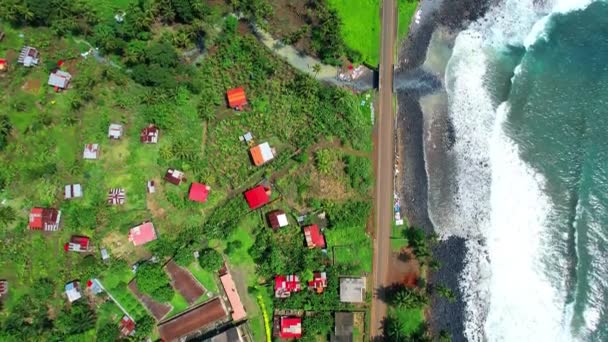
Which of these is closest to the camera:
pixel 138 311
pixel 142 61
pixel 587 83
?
pixel 138 311

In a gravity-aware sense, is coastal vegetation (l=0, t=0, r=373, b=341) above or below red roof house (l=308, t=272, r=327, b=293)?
above

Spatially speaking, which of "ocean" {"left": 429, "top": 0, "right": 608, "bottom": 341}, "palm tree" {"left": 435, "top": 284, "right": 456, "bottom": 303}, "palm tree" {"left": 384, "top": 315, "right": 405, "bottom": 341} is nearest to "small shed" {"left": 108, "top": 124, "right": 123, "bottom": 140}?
"ocean" {"left": 429, "top": 0, "right": 608, "bottom": 341}

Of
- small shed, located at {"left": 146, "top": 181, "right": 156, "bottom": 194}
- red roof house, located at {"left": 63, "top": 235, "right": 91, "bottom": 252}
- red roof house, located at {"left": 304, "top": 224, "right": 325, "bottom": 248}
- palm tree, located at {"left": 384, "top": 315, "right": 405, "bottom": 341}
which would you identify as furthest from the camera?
red roof house, located at {"left": 304, "top": 224, "right": 325, "bottom": 248}

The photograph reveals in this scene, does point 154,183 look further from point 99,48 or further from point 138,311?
point 99,48

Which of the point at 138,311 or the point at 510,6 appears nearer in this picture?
the point at 138,311

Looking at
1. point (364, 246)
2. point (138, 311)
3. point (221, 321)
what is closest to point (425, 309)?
point (364, 246)

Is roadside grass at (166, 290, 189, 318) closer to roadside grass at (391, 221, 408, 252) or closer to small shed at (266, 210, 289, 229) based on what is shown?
small shed at (266, 210, 289, 229)
